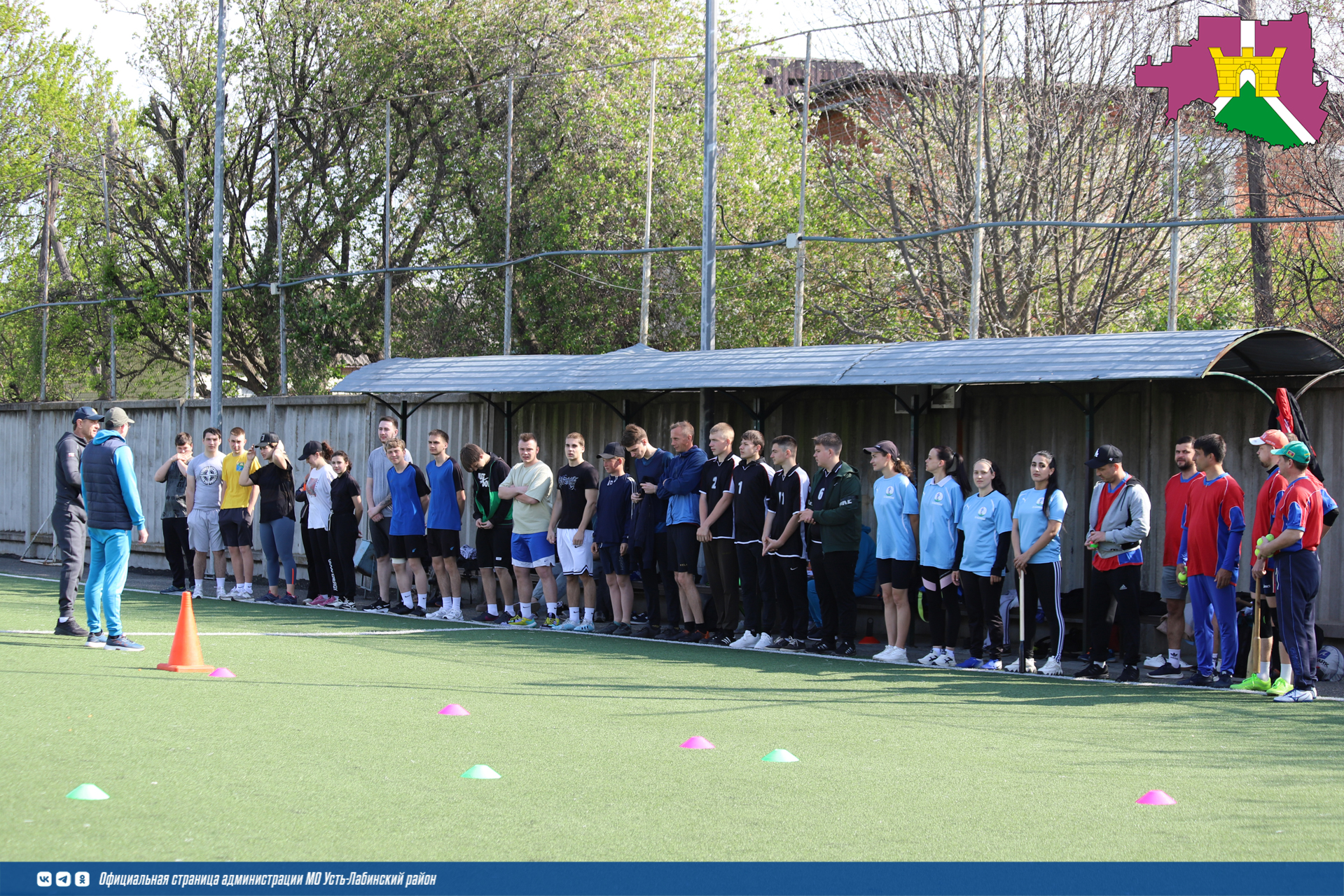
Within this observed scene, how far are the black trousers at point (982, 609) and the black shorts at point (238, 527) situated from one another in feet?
27.7

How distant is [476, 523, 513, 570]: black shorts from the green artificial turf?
323cm

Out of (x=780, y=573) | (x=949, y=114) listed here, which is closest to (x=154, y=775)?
(x=780, y=573)

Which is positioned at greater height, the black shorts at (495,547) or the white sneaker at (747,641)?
the black shorts at (495,547)

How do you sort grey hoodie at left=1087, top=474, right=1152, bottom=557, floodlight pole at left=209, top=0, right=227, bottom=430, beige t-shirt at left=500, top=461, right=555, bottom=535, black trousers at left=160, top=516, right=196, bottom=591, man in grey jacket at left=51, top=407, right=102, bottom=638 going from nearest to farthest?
grey hoodie at left=1087, top=474, right=1152, bottom=557 < man in grey jacket at left=51, top=407, right=102, bottom=638 < beige t-shirt at left=500, top=461, right=555, bottom=535 < black trousers at left=160, top=516, right=196, bottom=591 < floodlight pole at left=209, top=0, right=227, bottom=430

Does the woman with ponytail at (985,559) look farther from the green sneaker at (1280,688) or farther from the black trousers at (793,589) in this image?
the green sneaker at (1280,688)

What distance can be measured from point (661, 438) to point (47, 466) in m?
11.4

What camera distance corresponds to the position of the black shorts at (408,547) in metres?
14.3

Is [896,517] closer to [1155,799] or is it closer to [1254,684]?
[1254,684]

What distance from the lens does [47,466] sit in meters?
21.3

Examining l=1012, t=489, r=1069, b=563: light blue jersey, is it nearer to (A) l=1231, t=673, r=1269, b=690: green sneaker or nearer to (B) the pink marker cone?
(A) l=1231, t=673, r=1269, b=690: green sneaker

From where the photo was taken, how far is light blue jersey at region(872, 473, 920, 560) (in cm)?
1125

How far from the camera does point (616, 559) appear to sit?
12.9 meters

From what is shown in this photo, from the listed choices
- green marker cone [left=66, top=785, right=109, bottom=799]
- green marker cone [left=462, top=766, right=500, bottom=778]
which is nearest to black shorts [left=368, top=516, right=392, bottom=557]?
green marker cone [left=462, top=766, right=500, bottom=778]

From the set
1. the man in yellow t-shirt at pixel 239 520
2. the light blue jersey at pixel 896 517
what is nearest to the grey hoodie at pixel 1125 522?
the light blue jersey at pixel 896 517
